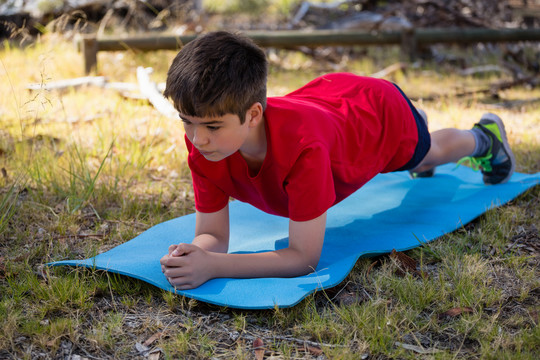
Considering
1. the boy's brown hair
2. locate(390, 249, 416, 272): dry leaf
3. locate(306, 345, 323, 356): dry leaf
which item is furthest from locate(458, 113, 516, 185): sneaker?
locate(306, 345, 323, 356): dry leaf

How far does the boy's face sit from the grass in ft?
1.81

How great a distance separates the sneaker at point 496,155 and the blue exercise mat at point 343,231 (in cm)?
7

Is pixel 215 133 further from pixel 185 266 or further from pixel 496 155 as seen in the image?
pixel 496 155

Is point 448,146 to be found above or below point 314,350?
above

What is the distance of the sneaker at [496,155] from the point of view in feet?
10.5

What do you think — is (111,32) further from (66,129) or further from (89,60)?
(66,129)

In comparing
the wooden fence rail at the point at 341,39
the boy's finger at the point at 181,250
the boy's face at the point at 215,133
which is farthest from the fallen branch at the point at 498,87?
the boy's finger at the point at 181,250

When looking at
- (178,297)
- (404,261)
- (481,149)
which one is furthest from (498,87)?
(178,297)

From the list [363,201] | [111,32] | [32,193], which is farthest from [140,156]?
[111,32]

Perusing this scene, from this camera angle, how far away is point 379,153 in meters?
2.51

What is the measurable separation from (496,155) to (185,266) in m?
2.12

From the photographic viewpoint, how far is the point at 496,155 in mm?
3209

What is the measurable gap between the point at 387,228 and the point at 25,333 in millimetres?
1682

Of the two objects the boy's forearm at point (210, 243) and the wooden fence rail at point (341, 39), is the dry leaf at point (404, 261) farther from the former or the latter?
the wooden fence rail at point (341, 39)
